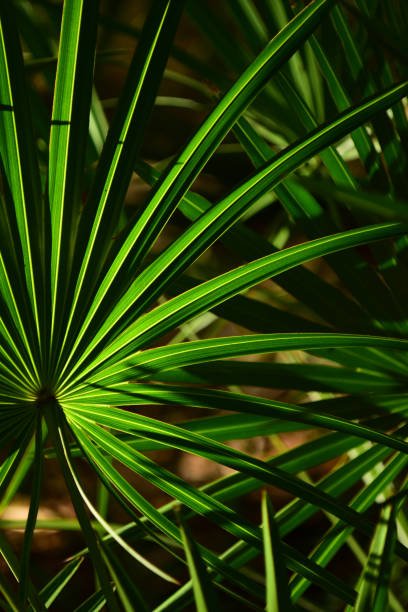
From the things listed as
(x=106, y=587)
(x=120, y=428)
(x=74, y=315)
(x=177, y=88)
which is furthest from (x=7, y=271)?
(x=177, y=88)

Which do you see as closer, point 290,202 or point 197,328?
point 290,202

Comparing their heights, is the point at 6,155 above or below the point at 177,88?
below

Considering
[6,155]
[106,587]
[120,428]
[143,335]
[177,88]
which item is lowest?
[106,587]

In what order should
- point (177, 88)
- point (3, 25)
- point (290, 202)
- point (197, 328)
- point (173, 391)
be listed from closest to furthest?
point (3, 25) → point (173, 391) → point (290, 202) → point (197, 328) → point (177, 88)

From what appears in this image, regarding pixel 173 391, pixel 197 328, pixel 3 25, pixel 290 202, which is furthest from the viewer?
pixel 197 328

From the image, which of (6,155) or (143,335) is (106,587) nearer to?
(143,335)

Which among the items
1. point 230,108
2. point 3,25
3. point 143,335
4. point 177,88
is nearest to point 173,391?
point 143,335

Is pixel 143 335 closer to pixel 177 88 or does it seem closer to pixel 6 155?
pixel 6 155
